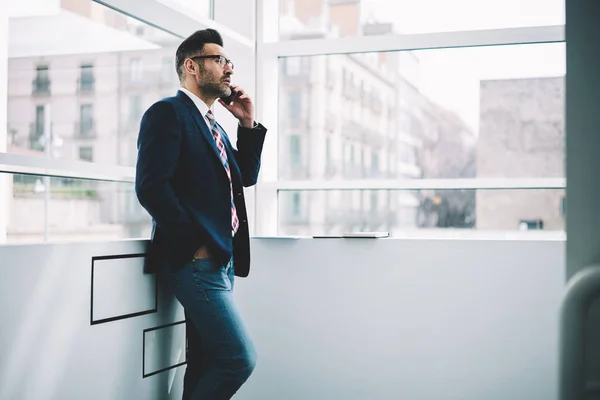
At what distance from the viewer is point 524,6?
3.50 m

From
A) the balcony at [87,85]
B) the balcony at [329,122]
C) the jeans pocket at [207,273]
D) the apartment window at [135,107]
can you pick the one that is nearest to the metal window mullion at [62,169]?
the jeans pocket at [207,273]

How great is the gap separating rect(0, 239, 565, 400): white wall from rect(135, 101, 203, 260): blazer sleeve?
36cm

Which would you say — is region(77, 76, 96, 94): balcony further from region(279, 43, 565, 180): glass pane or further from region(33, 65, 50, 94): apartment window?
region(279, 43, 565, 180): glass pane

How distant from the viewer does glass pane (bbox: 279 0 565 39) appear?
11.4ft

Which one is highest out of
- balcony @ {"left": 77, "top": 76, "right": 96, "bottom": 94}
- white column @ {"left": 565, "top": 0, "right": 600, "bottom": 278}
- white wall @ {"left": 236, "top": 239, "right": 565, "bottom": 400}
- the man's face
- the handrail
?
balcony @ {"left": 77, "top": 76, "right": 96, "bottom": 94}

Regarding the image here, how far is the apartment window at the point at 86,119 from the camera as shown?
120 feet

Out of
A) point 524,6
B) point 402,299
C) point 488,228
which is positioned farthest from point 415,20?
point 402,299

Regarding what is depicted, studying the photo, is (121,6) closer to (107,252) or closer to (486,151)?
(107,252)

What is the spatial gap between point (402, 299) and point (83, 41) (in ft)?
7.30

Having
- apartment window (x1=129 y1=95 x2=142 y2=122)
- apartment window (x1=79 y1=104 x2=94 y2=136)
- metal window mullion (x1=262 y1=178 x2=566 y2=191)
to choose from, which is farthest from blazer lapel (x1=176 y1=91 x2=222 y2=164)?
apartment window (x1=79 y1=104 x2=94 y2=136)

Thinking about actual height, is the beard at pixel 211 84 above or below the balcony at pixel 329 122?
below

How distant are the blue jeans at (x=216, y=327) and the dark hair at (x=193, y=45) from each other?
2.60 feet

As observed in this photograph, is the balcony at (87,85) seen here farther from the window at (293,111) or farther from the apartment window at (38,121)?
the window at (293,111)

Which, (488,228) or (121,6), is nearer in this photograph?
(121,6)
